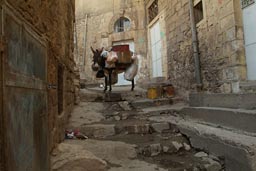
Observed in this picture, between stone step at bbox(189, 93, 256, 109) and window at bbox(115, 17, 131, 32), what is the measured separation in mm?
8124

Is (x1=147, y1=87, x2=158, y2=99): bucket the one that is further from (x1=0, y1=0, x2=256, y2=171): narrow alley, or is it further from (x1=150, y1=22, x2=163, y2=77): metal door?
(x1=150, y1=22, x2=163, y2=77): metal door

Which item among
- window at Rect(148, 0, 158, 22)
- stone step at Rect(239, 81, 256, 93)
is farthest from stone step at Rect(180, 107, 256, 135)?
window at Rect(148, 0, 158, 22)

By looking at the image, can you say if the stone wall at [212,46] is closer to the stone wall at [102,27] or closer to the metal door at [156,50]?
the metal door at [156,50]

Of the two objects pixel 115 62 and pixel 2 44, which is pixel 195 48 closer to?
pixel 115 62

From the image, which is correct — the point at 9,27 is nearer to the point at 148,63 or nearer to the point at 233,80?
the point at 233,80

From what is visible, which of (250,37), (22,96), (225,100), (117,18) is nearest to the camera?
(22,96)

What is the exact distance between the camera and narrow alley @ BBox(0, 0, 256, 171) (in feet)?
3.91

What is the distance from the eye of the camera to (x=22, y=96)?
120cm

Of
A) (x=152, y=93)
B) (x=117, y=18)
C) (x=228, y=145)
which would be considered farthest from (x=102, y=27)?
(x=228, y=145)

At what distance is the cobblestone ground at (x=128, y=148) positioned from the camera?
7.98 ft

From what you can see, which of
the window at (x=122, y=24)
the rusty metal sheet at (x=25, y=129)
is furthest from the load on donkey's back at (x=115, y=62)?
the window at (x=122, y=24)

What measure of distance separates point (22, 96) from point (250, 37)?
145 inches

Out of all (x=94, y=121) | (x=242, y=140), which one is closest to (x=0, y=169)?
(x=242, y=140)

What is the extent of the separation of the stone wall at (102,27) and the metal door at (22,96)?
935 centimetres
